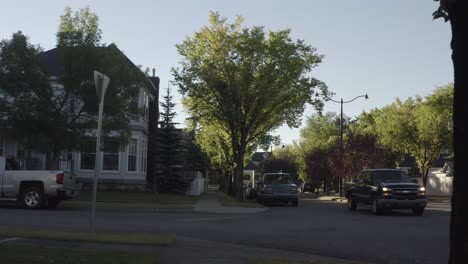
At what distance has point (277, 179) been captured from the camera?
33000 millimetres

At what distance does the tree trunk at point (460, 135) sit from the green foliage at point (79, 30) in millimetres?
20847

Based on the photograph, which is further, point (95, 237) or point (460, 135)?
point (95, 237)

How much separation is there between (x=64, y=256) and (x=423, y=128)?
145ft

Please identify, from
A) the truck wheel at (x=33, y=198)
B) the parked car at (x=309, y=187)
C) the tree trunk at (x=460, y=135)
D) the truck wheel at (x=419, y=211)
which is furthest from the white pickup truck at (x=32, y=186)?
the parked car at (x=309, y=187)

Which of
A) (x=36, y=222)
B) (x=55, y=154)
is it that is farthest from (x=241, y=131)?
(x=36, y=222)

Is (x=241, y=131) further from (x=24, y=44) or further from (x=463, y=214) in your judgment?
(x=463, y=214)

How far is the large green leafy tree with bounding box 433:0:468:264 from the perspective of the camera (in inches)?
196

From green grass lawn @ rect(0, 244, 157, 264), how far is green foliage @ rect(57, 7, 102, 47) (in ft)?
52.1

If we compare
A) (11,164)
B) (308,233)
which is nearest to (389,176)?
(308,233)

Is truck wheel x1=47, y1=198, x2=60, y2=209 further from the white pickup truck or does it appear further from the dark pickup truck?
the dark pickup truck

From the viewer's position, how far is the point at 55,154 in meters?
25.1

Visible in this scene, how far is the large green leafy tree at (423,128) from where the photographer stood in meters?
48.2

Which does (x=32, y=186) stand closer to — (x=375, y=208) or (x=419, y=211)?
(x=375, y=208)

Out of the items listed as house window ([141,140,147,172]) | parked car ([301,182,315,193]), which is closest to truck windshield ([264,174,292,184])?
house window ([141,140,147,172])
